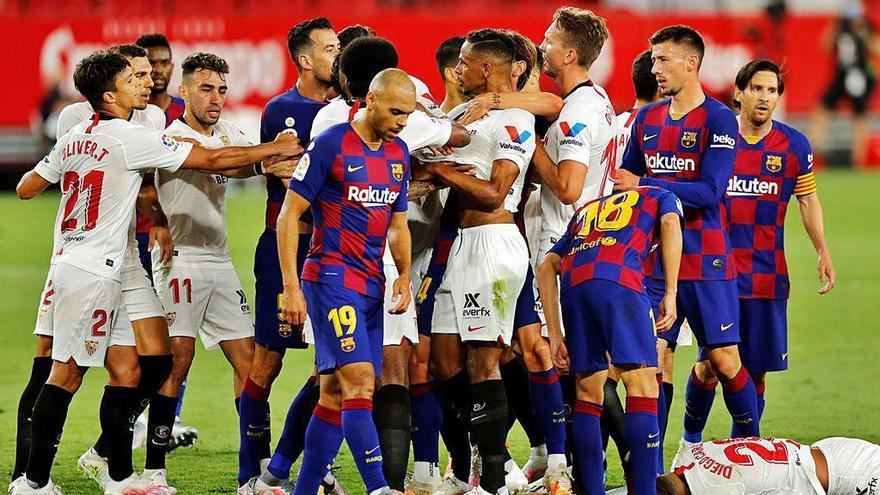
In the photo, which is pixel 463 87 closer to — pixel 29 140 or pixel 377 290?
pixel 377 290

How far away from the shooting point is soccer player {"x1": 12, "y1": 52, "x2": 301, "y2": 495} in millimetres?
6750

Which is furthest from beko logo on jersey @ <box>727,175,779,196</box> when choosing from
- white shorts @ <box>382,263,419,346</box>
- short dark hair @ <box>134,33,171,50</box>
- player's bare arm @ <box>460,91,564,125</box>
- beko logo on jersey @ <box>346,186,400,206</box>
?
short dark hair @ <box>134,33,171,50</box>

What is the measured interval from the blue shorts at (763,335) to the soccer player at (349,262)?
247 centimetres

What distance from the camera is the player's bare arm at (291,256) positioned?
237 inches

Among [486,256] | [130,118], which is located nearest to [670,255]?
[486,256]

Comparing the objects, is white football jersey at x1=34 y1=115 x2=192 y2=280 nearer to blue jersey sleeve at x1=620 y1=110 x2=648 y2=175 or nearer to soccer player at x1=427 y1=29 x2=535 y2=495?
soccer player at x1=427 y1=29 x2=535 y2=495

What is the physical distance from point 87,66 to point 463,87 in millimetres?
1963

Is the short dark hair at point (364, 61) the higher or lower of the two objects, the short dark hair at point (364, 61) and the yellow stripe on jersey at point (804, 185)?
the higher

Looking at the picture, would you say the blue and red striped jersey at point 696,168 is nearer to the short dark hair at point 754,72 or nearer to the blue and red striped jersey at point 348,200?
the short dark hair at point 754,72

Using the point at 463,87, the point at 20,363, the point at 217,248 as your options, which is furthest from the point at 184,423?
the point at 463,87

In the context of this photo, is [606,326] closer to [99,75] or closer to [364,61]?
[364,61]

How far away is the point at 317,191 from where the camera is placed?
6.11 m

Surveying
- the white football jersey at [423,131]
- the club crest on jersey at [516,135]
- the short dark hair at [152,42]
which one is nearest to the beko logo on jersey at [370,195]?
the white football jersey at [423,131]

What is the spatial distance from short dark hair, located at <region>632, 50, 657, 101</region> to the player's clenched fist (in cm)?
317
